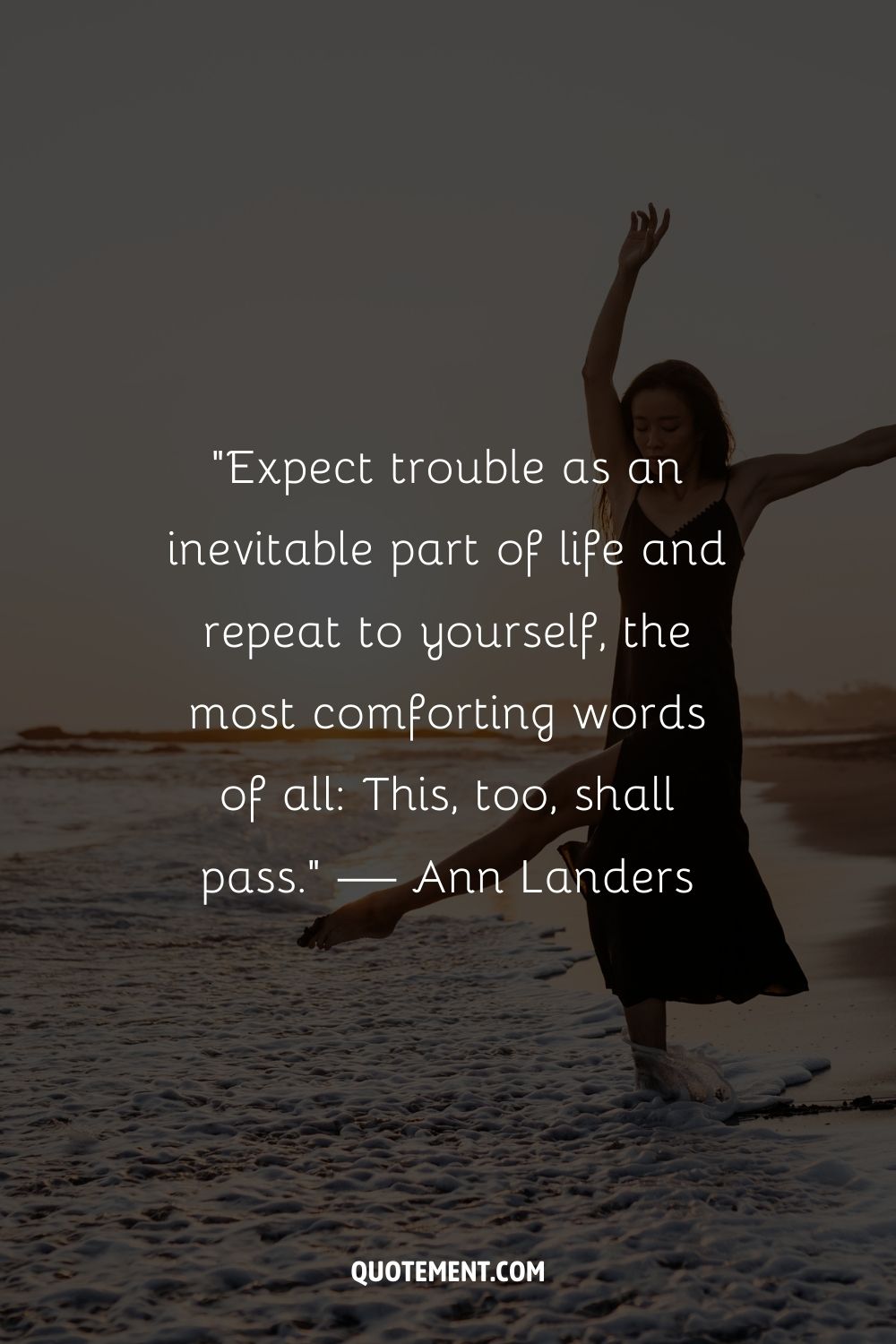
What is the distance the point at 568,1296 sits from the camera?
2.51 metres

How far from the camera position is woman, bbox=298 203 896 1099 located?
379cm

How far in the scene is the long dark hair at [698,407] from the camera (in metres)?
3.82

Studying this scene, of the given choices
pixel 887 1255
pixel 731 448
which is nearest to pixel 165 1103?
pixel 887 1255

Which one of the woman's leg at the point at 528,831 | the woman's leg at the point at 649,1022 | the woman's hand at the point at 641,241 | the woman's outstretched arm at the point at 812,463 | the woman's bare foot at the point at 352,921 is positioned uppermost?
the woman's hand at the point at 641,241

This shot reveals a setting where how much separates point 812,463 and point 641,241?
0.90 meters

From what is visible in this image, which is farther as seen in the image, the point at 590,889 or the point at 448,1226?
the point at 590,889

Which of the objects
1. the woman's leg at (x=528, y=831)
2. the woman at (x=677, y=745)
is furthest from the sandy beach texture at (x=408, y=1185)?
the woman's leg at (x=528, y=831)

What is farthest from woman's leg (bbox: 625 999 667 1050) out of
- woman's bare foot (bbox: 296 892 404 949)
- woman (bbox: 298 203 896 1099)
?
woman's bare foot (bbox: 296 892 404 949)

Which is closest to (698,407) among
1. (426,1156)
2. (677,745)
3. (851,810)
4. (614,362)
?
(614,362)

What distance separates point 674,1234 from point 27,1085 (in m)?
2.38

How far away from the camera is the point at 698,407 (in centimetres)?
383

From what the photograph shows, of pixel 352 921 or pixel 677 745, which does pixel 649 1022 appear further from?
pixel 352 921

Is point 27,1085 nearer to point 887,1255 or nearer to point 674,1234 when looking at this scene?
point 674,1234

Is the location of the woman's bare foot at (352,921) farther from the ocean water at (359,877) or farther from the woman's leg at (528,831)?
the ocean water at (359,877)
